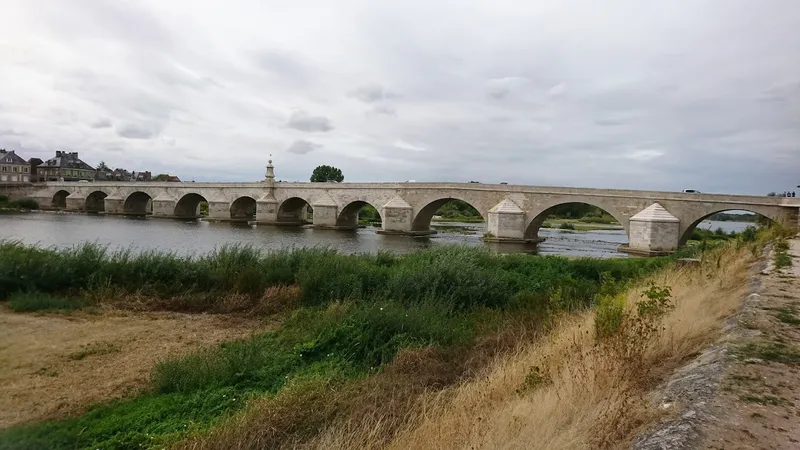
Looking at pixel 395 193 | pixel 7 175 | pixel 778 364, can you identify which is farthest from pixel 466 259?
pixel 7 175

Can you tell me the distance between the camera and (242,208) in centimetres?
4700

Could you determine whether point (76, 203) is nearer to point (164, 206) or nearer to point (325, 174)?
point (164, 206)

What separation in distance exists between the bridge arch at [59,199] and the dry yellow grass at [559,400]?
65.5m

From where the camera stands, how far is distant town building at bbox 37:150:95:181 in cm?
7848

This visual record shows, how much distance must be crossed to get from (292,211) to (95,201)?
2696 centimetres

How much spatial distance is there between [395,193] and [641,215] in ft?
54.4

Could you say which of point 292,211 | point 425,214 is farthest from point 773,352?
point 292,211

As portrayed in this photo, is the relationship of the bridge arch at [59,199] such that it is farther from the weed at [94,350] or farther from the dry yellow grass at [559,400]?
the dry yellow grass at [559,400]

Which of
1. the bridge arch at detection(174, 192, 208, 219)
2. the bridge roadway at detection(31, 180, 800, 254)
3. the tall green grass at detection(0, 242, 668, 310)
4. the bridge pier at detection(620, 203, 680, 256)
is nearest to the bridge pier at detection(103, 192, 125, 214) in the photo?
the bridge roadway at detection(31, 180, 800, 254)

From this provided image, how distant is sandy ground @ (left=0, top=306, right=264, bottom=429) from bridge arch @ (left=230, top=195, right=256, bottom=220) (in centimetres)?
3767

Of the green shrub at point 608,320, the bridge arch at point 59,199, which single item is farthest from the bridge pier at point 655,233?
the bridge arch at point 59,199

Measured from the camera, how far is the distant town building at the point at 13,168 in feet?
234

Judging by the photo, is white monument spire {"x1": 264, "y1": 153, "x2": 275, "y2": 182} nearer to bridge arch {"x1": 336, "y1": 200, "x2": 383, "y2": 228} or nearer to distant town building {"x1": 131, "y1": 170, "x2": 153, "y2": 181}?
bridge arch {"x1": 336, "y1": 200, "x2": 383, "y2": 228}

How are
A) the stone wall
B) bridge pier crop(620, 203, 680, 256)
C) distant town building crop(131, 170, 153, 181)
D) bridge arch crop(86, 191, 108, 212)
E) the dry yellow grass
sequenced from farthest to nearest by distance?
distant town building crop(131, 170, 153, 181) < the stone wall < bridge arch crop(86, 191, 108, 212) < bridge pier crop(620, 203, 680, 256) < the dry yellow grass
